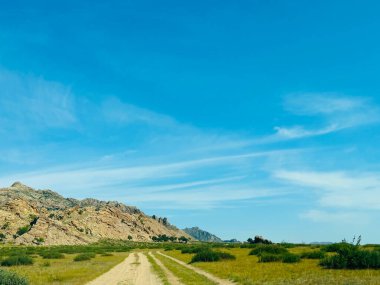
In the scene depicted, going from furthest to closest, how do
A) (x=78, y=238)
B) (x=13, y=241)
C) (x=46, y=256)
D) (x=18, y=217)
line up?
(x=18, y=217)
(x=78, y=238)
(x=13, y=241)
(x=46, y=256)

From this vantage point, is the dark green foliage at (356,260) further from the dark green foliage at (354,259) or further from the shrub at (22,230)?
the shrub at (22,230)

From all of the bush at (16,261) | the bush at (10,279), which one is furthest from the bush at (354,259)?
the bush at (16,261)

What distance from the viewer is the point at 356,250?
31.8m

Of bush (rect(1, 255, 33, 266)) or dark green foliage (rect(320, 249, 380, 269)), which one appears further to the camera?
bush (rect(1, 255, 33, 266))

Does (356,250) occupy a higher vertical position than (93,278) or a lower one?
higher

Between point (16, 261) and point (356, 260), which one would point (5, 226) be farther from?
point (356, 260)

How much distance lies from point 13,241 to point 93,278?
133 meters

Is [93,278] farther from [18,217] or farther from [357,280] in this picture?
[18,217]

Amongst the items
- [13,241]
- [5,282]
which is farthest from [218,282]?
[13,241]

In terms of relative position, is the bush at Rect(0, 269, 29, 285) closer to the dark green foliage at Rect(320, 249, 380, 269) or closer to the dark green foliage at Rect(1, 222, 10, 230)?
the dark green foliage at Rect(320, 249, 380, 269)

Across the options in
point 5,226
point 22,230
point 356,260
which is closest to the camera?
point 356,260

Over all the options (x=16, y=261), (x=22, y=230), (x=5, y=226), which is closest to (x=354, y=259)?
(x=16, y=261)

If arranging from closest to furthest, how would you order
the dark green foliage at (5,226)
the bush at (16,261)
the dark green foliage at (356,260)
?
the dark green foliage at (356,260)
the bush at (16,261)
the dark green foliage at (5,226)

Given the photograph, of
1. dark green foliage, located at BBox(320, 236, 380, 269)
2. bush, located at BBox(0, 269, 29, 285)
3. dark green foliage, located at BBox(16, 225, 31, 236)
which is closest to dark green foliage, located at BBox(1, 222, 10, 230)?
dark green foliage, located at BBox(16, 225, 31, 236)
